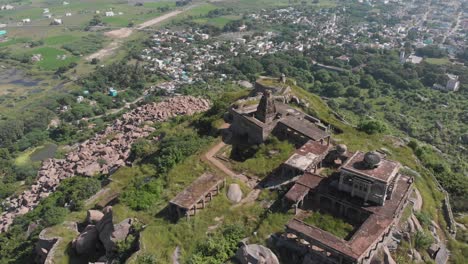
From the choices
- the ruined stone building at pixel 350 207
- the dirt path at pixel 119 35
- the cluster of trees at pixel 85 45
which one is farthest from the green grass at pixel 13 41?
the ruined stone building at pixel 350 207

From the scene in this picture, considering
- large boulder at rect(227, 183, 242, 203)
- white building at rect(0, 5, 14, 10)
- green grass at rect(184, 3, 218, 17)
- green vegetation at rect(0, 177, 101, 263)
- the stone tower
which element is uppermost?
the stone tower

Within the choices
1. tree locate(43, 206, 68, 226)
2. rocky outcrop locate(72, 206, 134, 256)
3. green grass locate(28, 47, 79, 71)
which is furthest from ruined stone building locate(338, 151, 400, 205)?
green grass locate(28, 47, 79, 71)

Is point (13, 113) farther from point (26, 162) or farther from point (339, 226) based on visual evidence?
point (339, 226)

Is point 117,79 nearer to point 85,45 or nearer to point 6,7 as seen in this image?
point 85,45

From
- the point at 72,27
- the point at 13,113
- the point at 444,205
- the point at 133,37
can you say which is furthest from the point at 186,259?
the point at 72,27

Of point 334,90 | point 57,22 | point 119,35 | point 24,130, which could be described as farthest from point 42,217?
point 57,22

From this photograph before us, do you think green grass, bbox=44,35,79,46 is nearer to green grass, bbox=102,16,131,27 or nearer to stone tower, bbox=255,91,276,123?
green grass, bbox=102,16,131,27

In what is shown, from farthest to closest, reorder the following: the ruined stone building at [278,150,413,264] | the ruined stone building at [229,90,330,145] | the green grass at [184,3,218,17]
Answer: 1. the green grass at [184,3,218,17]
2. the ruined stone building at [229,90,330,145]
3. the ruined stone building at [278,150,413,264]
